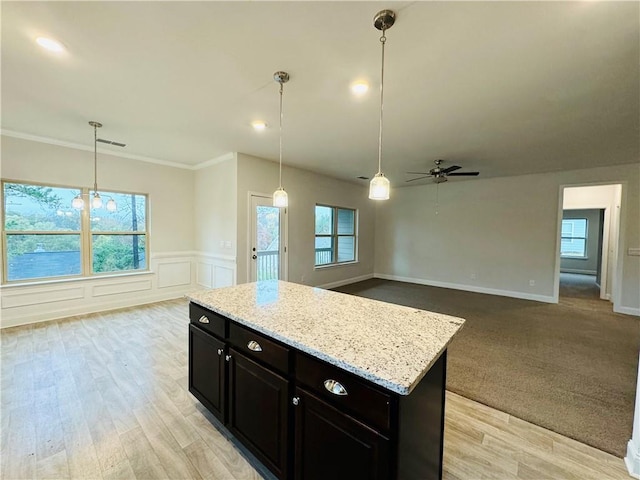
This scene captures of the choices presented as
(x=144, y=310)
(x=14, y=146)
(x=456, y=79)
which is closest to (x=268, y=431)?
(x=456, y=79)

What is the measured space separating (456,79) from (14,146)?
561cm

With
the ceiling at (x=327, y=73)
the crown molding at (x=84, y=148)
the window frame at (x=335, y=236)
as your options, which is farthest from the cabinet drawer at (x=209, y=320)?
the window frame at (x=335, y=236)

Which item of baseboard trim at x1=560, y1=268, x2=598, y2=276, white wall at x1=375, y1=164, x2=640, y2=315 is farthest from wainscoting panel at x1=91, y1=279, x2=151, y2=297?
baseboard trim at x1=560, y1=268, x2=598, y2=276

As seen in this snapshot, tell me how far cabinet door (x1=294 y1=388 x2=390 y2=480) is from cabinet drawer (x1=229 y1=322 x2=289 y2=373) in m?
0.17

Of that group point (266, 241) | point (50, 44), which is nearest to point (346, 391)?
point (50, 44)

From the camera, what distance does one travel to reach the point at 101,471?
1585mm

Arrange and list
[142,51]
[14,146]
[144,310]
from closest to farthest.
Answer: [142,51]
[14,146]
[144,310]

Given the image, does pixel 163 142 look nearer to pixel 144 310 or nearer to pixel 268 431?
pixel 144 310

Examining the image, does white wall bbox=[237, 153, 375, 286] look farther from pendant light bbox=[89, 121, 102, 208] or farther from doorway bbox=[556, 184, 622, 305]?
doorway bbox=[556, 184, 622, 305]

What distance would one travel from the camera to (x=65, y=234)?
417cm

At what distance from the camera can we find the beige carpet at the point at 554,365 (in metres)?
2.06

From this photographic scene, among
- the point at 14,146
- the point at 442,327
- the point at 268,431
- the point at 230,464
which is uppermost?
the point at 14,146

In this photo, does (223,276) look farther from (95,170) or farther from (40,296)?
(95,170)

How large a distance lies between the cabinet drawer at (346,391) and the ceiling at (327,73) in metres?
1.96
